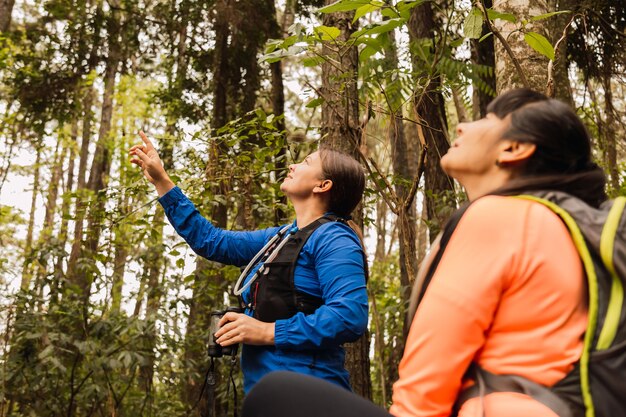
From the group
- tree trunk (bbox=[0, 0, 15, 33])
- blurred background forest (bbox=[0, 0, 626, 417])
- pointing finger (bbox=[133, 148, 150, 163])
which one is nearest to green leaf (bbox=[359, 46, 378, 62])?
blurred background forest (bbox=[0, 0, 626, 417])

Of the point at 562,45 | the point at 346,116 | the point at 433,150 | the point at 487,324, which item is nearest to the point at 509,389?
the point at 487,324

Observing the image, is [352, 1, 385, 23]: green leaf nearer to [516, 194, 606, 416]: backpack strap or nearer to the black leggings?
[516, 194, 606, 416]: backpack strap

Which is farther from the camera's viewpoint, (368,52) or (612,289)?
(368,52)

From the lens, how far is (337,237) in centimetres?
268

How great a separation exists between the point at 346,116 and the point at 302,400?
2893 mm

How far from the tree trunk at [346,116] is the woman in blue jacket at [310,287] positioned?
1.08 m

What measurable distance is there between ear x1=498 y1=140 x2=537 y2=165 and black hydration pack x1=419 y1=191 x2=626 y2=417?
0.76 ft

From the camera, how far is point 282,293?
2689 millimetres

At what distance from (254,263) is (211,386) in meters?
0.58

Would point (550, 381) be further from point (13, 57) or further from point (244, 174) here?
point (13, 57)

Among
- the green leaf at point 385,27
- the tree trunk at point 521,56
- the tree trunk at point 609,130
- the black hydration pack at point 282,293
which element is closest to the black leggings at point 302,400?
the black hydration pack at point 282,293

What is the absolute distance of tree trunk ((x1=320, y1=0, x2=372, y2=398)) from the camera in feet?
13.8

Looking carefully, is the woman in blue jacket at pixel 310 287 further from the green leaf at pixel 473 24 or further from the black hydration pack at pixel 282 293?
the green leaf at pixel 473 24

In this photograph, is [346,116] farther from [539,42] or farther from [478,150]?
[478,150]
